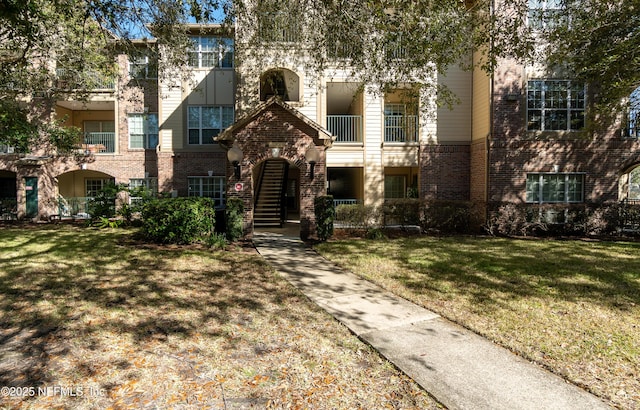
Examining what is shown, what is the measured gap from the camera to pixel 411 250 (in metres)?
9.64

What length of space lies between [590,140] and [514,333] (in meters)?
14.0

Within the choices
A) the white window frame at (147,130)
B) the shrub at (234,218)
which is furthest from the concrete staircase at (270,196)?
the white window frame at (147,130)

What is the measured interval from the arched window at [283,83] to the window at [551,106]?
10258mm

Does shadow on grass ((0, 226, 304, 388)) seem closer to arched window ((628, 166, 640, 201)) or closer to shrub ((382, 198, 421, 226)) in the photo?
shrub ((382, 198, 421, 226))

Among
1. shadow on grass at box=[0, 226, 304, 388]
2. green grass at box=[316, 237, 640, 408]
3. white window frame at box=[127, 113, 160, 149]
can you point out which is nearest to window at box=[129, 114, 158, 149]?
white window frame at box=[127, 113, 160, 149]

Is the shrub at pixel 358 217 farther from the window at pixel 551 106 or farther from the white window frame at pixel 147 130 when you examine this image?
the white window frame at pixel 147 130

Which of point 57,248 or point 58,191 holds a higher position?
point 58,191

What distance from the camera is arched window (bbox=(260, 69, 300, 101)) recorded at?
49.1 feet

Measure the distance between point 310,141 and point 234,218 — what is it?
144 inches

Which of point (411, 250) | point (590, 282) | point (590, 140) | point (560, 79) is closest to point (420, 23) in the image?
point (411, 250)

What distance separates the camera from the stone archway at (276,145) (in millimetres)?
11266

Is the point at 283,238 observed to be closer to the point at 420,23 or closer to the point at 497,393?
the point at 420,23

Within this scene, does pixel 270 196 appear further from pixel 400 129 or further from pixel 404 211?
pixel 400 129

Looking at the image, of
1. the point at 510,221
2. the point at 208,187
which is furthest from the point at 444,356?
the point at 208,187
